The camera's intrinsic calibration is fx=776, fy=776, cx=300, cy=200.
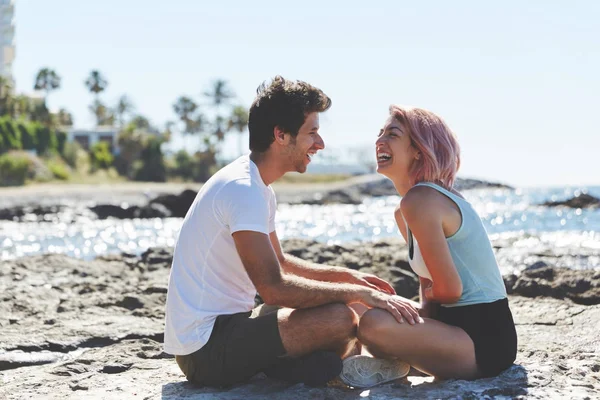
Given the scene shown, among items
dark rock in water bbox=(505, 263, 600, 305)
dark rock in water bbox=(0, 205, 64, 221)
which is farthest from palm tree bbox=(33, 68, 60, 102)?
dark rock in water bbox=(505, 263, 600, 305)

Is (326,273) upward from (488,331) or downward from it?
upward

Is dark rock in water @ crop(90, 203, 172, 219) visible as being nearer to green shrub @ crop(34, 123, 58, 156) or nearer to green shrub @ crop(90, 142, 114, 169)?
green shrub @ crop(34, 123, 58, 156)

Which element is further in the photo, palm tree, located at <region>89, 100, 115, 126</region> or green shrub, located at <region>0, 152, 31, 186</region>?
palm tree, located at <region>89, 100, 115, 126</region>

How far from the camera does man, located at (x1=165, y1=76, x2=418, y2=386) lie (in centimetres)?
405

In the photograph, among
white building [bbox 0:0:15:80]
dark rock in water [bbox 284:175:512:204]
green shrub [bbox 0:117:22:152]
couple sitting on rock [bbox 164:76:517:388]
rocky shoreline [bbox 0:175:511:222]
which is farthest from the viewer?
white building [bbox 0:0:15:80]

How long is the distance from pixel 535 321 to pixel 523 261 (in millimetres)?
6458

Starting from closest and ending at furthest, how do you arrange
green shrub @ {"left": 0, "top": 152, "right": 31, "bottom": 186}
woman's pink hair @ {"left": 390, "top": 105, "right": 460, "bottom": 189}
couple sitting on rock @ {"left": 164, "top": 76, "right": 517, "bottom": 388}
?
couple sitting on rock @ {"left": 164, "top": 76, "right": 517, "bottom": 388}, woman's pink hair @ {"left": 390, "top": 105, "right": 460, "bottom": 189}, green shrub @ {"left": 0, "top": 152, "right": 31, "bottom": 186}

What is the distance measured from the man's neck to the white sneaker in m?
1.11

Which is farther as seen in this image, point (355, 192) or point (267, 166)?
point (355, 192)

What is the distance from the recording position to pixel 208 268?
4211 millimetres

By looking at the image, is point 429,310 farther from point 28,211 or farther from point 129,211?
point 129,211

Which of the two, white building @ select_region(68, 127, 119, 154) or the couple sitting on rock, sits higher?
white building @ select_region(68, 127, 119, 154)

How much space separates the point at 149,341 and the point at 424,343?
8.25 ft

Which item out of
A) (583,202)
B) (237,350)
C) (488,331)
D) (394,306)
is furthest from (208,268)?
(583,202)
